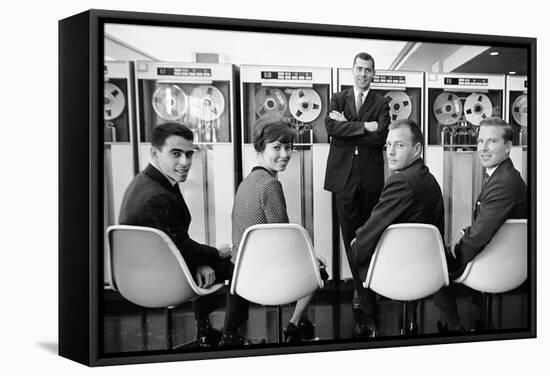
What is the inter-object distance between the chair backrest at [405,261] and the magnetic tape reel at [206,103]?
1.29 meters

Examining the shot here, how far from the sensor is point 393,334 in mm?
4953

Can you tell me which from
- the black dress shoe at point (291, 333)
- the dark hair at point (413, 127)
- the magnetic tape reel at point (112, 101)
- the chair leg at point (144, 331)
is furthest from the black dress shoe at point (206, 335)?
the dark hair at point (413, 127)

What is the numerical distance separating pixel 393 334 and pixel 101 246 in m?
1.94

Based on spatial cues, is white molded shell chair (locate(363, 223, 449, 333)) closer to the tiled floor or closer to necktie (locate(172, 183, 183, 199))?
the tiled floor

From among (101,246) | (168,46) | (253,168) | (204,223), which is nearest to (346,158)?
(253,168)

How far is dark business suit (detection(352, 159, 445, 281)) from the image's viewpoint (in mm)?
4828

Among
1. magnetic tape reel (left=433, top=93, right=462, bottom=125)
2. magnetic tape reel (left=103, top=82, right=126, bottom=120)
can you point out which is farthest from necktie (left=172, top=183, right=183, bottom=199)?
magnetic tape reel (left=433, top=93, right=462, bottom=125)

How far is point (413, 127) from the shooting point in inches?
193

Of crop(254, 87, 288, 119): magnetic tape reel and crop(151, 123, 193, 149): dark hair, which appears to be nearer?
crop(151, 123, 193, 149): dark hair

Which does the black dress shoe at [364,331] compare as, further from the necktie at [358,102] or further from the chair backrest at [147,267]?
the necktie at [358,102]

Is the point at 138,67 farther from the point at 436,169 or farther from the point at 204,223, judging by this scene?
the point at 436,169

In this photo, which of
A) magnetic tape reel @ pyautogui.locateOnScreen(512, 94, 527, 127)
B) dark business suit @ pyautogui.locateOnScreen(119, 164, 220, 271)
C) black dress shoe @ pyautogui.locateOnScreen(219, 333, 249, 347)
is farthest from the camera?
magnetic tape reel @ pyautogui.locateOnScreen(512, 94, 527, 127)

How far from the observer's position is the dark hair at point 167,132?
4.44 m

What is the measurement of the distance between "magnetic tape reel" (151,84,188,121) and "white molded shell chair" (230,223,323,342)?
80cm
